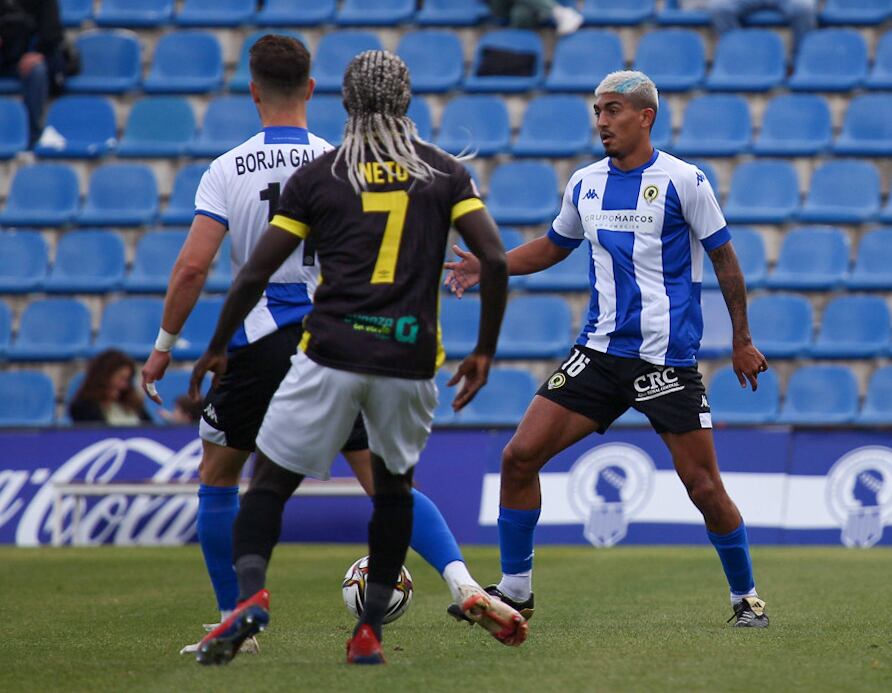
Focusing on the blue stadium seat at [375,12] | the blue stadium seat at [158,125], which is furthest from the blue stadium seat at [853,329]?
the blue stadium seat at [158,125]

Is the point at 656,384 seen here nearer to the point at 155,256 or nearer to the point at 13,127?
the point at 155,256

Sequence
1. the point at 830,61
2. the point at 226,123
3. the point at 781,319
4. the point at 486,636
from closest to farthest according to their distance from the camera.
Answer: the point at 486,636 → the point at 781,319 → the point at 830,61 → the point at 226,123

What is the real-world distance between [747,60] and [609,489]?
5.79 meters

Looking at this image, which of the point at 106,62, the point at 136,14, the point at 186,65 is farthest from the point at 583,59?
the point at 106,62

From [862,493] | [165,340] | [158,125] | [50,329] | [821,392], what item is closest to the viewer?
[165,340]

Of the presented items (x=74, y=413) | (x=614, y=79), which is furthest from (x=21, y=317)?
(x=614, y=79)

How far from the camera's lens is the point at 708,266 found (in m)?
15.1

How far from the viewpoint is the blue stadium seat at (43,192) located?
50.9ft

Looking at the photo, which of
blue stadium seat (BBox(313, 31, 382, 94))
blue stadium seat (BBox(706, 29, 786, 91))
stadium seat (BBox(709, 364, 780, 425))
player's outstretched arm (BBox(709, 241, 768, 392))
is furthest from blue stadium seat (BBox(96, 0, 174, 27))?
player's outstretched arm (BBox(709, 241, 768, 392))

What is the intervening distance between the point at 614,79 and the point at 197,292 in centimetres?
223

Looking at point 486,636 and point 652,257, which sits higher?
point 652,257

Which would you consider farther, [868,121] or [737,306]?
[868,121]

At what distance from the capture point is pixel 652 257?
6.51m

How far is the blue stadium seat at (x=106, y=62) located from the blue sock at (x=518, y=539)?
1105cm
